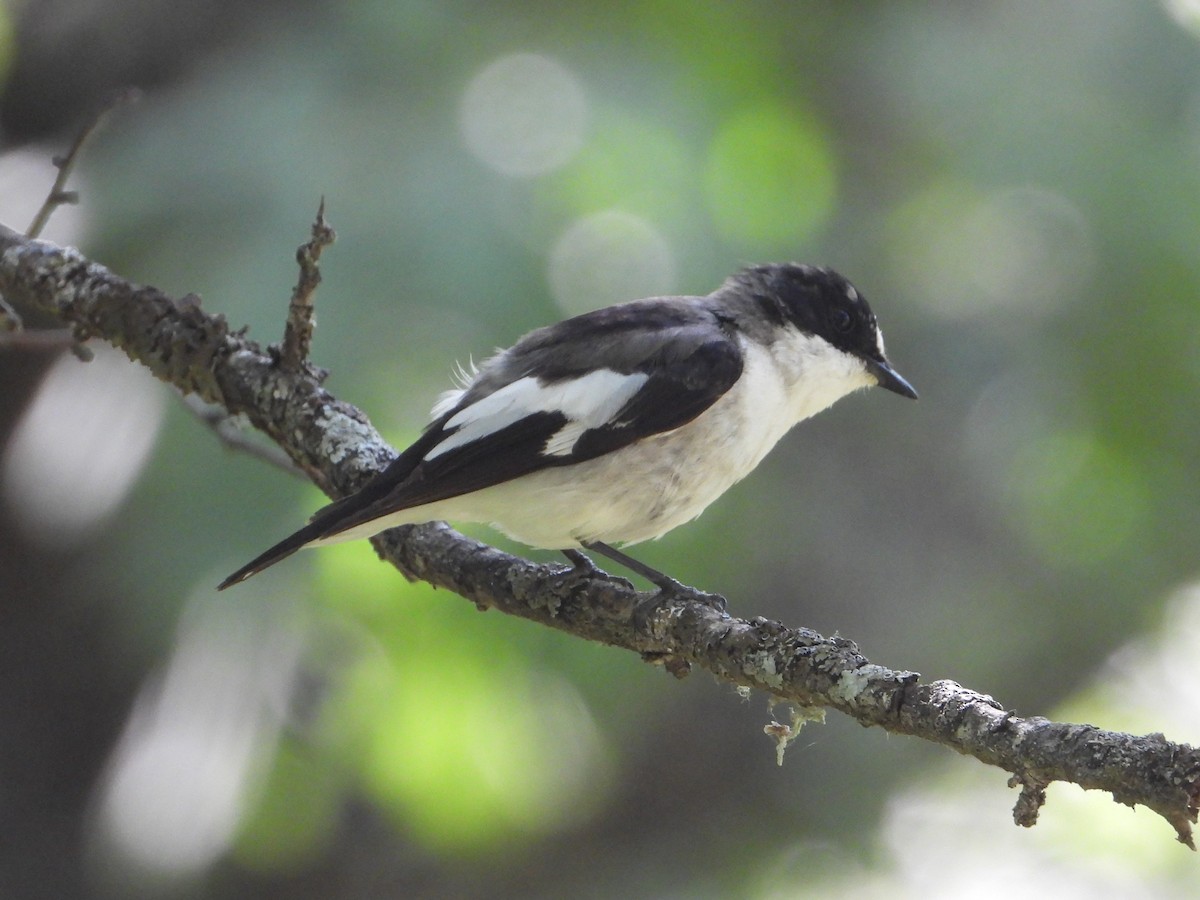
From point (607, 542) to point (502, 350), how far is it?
A: 25.7 inches

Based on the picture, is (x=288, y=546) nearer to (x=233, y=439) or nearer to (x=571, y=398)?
(x=233, y=439)

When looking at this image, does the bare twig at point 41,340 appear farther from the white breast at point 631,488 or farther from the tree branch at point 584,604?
the white breast at point 631,488

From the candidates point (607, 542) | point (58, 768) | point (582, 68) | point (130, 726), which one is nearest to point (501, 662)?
point (607, 542)

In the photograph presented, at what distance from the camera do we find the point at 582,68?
429 centimetres

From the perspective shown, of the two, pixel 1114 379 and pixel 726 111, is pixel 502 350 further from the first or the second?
pixel 1114 379

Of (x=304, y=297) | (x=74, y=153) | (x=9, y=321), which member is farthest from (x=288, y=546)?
(x=74, y=153)

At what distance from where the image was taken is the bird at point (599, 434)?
109 inches

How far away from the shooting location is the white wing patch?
285 cm

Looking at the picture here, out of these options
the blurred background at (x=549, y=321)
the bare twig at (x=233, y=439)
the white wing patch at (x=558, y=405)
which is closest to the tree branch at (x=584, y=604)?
the bare twig at (x=233, y=439)

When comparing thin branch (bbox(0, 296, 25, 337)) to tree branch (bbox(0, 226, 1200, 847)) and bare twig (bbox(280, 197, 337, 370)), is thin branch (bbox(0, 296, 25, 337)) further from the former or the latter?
bare twig (bbox(280, 197, 337, 370))

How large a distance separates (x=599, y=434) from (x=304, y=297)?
731mm

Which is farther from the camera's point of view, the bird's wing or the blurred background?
the blurred background

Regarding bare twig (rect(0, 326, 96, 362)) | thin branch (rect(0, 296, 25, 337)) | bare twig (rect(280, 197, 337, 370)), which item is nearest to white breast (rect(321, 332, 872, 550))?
bare twig (rect(280, 197, 337, 370))

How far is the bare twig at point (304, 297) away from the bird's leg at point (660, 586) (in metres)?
0.80
